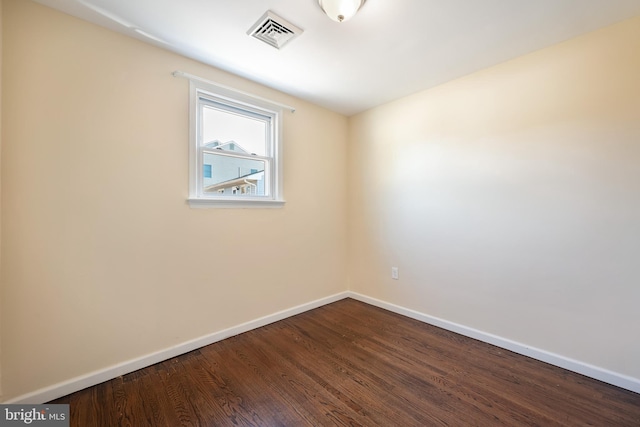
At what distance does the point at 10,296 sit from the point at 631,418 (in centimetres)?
360

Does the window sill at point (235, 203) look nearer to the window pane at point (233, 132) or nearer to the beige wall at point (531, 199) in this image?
the window pane at point (233, 132)

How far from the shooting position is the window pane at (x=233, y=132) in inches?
92.0

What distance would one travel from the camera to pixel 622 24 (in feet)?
5.58

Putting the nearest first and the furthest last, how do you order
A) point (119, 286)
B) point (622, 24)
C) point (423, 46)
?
point (622, 24) < point (119, 286) < point (423, 46)

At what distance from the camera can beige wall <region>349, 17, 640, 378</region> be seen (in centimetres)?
173

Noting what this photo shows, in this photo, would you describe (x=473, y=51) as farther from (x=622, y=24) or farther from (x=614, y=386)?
(x=614, y=386)

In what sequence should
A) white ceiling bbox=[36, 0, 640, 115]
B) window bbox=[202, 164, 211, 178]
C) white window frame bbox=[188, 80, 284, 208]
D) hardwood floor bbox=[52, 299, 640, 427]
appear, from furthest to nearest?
window bbox=[202, 164, 211, 178]
white window frame bbox=[188, 80, 284, 208]
white ceiling bbox=[36, 0, 640, 115]
hardwood floor bbox=[52, 299, 640, 427]

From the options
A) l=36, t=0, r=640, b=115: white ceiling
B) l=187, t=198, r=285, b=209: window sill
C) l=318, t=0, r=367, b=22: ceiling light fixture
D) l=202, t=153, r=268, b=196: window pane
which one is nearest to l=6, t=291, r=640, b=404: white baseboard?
l=187, t=198, r=285, b=209: window sill

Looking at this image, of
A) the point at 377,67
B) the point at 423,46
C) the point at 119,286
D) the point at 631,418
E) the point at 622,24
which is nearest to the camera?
the point at 631,418

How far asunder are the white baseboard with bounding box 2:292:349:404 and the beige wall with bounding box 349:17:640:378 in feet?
5.19

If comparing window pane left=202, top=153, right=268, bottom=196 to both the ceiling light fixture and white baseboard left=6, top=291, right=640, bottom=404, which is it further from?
the ceiling light fixture

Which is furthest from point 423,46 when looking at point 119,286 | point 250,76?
point 119,286

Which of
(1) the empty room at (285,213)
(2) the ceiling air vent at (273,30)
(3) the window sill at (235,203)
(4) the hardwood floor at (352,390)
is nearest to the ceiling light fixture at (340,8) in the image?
(1) the empty room at (285,213)

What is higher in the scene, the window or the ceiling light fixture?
the ceiling light fixture
